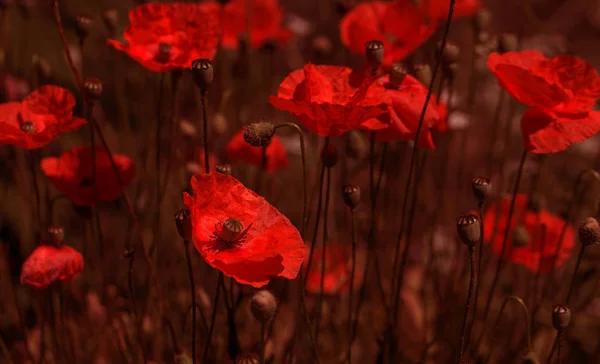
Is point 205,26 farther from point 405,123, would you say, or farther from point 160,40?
point 405,123

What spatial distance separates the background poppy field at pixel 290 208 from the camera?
4.10 feet

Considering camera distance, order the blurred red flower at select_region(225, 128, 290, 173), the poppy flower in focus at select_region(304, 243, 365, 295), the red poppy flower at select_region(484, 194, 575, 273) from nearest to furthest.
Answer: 1. the blurred red flower at select_region(225, 128, 290, 173)
2. the red poppy flower at select_region(484, 194, 575, 273)
3. the poppy flower in focus at select_region(304, 243, 365, 295)

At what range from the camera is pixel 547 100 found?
4.43 feet

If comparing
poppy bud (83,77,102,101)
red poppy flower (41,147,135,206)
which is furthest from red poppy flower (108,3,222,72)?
Result: red poppy flower (41,147,135,206)

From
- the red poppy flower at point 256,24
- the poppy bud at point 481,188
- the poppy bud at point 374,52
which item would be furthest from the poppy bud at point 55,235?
the red poppy flower at point 256,24

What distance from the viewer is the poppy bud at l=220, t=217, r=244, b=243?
3.87 feet

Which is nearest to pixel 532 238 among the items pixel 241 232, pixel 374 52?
pixel 374 52

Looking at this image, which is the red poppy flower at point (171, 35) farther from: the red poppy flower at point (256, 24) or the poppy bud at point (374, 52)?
the red poppy flower at point (256, 24)

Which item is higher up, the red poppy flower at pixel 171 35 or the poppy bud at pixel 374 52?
the poppy bud at pixel 374 52

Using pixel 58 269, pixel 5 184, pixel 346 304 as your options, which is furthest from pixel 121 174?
pixel 5 184

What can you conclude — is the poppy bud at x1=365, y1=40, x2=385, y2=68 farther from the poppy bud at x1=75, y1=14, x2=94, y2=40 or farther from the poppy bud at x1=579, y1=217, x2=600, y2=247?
the poppy bud at x1=75, y1=14, x2=94, y2=40

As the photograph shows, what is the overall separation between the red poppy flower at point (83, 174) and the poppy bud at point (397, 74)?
0.58 meters

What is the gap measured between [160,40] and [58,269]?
0.56 meters

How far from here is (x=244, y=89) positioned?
6.56ft
